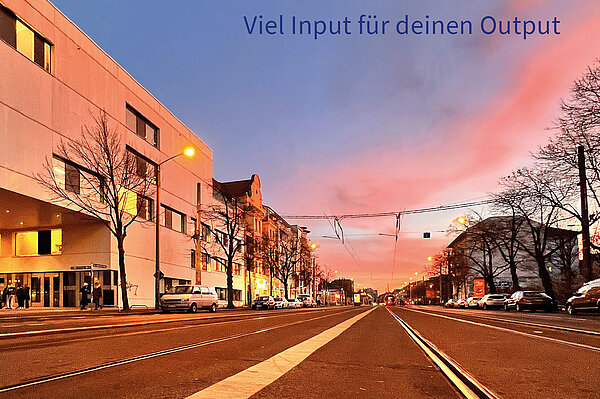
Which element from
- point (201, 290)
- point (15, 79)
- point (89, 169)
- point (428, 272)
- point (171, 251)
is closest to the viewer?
point (15, 79)

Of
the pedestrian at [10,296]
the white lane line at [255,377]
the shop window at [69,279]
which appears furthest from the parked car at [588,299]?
the pedestrian at [10,296]

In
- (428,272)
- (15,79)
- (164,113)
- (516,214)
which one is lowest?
(428,272)

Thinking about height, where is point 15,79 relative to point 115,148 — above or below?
above

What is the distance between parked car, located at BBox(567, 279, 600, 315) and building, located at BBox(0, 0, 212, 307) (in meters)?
24.1

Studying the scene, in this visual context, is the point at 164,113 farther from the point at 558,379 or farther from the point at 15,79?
the point at 558,379

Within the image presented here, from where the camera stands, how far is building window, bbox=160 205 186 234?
47.6m

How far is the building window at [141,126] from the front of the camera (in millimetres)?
42062

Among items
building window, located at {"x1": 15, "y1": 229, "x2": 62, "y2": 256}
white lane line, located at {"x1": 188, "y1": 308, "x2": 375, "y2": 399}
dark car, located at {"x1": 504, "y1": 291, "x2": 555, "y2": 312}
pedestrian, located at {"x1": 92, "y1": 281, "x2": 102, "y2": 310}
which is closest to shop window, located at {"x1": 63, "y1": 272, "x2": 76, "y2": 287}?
building window, located at {"x1": 15, "y1": 229, "x2": 62, "y2": 256}

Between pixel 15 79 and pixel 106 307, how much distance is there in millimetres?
16590

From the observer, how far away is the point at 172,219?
1951 inches

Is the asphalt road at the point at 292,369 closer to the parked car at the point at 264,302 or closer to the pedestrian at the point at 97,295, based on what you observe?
the pedestrian at the point at 97,295

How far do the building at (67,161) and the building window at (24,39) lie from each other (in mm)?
56

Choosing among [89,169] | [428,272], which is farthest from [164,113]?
[428,272]

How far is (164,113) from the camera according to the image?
161ft
